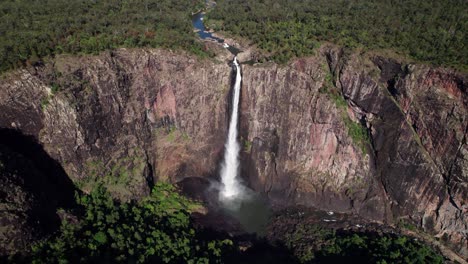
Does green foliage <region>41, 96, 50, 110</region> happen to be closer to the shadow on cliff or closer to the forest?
the shadow on cliff

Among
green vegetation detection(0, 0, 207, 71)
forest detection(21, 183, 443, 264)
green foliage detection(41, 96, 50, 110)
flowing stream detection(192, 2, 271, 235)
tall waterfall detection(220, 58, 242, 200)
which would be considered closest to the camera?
forest detection(21, 183, 443, 264)

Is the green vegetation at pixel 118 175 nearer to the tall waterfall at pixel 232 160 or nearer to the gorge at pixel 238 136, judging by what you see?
the gorge at pixel 238 136

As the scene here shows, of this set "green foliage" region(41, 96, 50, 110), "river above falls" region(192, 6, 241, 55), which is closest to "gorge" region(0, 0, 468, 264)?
"green foliage" region(41, 96, 50, 110)

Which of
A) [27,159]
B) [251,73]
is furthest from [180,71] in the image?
[27,159]

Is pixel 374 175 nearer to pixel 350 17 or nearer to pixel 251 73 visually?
pixel 251 73

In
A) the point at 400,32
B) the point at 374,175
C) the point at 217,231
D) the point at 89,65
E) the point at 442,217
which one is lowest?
the point at 217,231

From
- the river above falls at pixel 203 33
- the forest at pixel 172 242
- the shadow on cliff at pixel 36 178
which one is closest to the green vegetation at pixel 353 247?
the forest at pixel 172 242
